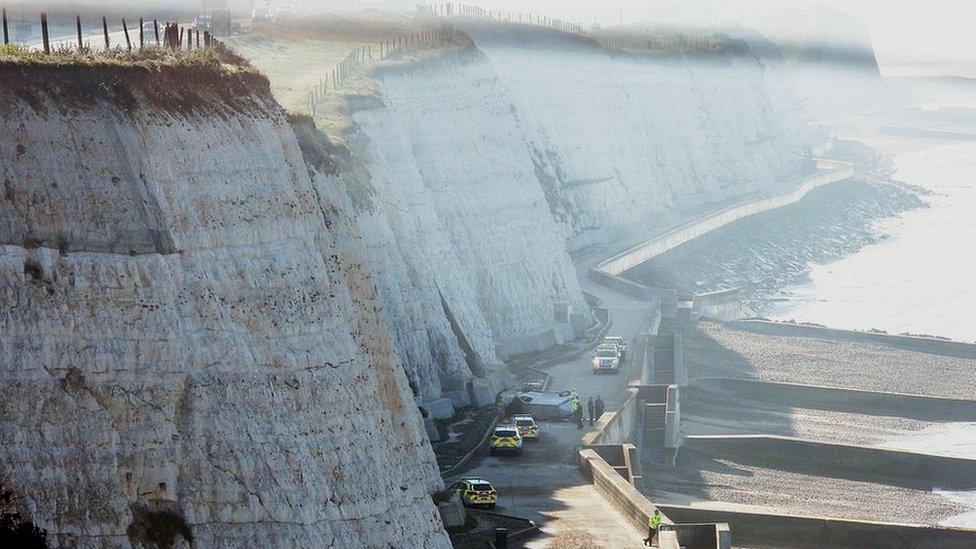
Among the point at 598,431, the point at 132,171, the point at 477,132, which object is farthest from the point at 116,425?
the point at 477,132

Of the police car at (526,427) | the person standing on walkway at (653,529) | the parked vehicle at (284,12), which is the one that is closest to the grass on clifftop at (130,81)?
the person standing on walkway at (653,529)

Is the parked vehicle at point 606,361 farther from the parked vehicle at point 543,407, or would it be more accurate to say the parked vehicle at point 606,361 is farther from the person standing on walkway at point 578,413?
the person standing on walkway at point 578,413

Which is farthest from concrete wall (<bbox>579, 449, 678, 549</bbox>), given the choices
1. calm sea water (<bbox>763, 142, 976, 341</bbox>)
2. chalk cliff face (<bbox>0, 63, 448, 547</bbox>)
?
calm sea water (<bbox>763, 142, 976, 341</bbox>)

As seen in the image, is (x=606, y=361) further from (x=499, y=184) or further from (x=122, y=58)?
(x=122, y=58)

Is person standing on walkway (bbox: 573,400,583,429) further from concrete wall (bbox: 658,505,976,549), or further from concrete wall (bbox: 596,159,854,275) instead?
concrete wall (bbox: 596,159,854,275)

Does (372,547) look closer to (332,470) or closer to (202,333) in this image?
(332,470)

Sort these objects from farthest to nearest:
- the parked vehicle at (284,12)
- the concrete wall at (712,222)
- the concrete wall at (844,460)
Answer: the concrete wall at (712,222)
the parked vehicle at (284,12)
the concrete wall at (844,460)
